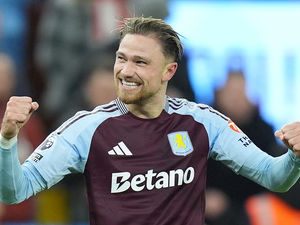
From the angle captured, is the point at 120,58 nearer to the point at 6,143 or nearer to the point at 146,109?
the point at 146,109

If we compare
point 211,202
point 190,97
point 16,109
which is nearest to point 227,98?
point 190,97

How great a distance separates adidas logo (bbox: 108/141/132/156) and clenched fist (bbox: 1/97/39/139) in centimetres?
65

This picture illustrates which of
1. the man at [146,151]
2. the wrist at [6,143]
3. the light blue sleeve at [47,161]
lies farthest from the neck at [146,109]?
the wrist at [6,143]

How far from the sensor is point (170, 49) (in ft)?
19.8

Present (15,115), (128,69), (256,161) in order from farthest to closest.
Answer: (256,161), (128,69), (15,115)

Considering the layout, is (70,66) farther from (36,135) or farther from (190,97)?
(190,97)

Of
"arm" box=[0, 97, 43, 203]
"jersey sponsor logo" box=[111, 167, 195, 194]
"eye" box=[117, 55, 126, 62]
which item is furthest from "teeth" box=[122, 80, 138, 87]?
"arm" box=[0, 97, 43, 203]

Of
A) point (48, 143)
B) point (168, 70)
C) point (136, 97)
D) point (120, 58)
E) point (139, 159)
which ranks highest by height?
point (120, 58)

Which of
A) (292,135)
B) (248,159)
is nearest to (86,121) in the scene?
(248,159)

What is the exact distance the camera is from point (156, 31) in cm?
594

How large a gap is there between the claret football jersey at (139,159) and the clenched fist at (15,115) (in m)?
0.33

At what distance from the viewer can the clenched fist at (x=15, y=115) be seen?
5.33m

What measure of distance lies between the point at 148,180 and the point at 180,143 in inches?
12.9

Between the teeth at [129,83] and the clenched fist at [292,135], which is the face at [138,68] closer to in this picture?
the teeth at [129,83]
